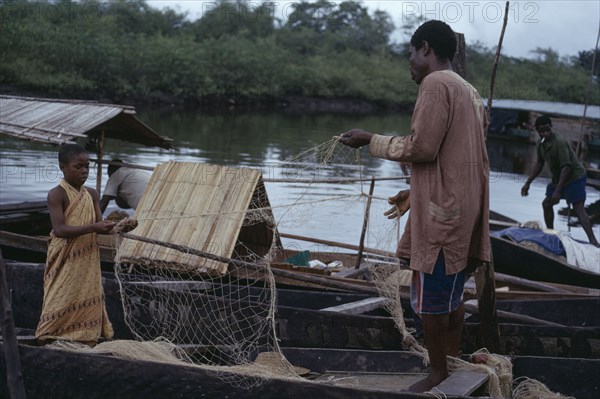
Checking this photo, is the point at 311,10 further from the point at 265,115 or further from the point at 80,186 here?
the point at 80,186

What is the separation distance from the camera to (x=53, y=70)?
30.6 m

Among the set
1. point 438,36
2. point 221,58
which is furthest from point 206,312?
point 221,58

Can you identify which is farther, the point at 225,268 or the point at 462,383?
the point at 225,268

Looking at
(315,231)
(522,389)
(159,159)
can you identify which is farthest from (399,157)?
(159,159)

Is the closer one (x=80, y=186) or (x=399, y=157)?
(x=399, y=157)

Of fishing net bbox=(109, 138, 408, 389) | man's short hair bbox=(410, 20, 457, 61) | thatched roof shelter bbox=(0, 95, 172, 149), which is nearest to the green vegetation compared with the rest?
thatched roof shelter bbox=(0, 95, 172, 149)

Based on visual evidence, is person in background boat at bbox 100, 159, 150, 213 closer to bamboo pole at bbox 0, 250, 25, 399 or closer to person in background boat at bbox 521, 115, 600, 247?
person in background boat at bbox 521, 115, 600, 247

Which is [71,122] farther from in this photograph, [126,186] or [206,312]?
[206,312]

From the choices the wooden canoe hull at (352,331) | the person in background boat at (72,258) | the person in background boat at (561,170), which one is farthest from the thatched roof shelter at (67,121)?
the person in background boat at (561,170)

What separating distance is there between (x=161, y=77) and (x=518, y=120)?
1511 centimetres

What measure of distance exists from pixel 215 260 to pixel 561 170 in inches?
241

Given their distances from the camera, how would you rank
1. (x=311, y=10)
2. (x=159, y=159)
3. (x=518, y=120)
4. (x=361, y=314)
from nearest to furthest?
(x=361, y=314) → (x=159, y=159) → (x=518, y=120) → (x=311, y=10)

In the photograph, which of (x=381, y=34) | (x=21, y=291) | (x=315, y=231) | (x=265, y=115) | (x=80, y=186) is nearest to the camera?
(x=80, y=186)

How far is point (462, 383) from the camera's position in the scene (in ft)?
12.5
